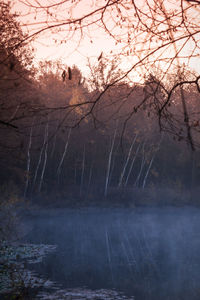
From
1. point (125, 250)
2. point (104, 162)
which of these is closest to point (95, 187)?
point (104, 162)

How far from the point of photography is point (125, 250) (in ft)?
60.9

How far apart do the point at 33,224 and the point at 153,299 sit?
14392mm

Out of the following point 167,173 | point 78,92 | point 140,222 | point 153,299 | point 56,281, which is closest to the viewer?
point 153,299

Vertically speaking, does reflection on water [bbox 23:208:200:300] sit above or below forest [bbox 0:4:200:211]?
below

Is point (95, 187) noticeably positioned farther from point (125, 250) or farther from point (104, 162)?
point (125, 250)

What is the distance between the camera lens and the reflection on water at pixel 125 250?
13.0 meters

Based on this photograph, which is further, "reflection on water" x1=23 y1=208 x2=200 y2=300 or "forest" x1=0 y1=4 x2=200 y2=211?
"forest" x1=0 y1=4 x2=200 y2=211

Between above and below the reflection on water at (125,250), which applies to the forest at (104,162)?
above

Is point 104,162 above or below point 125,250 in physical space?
above

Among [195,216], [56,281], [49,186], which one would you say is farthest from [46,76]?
[56,281]

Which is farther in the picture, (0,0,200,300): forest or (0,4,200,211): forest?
(0,4,200,211): forest

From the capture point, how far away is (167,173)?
36.9m

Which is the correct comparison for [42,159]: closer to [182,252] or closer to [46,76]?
[46,76]

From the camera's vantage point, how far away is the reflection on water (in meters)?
13.0
